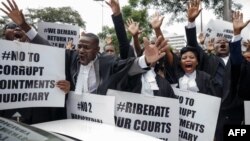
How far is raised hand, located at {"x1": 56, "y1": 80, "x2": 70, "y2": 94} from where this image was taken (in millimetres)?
4047

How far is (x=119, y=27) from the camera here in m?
4.43

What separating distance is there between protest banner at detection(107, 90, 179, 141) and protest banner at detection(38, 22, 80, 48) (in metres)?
2.77

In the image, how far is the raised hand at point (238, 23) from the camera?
416 centimetres

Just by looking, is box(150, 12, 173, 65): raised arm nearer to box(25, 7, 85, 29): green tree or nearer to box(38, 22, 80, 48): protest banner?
box(38, 22, 80, 48): protest banner

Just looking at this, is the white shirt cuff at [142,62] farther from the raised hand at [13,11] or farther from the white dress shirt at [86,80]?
the raised hand at [13,11]

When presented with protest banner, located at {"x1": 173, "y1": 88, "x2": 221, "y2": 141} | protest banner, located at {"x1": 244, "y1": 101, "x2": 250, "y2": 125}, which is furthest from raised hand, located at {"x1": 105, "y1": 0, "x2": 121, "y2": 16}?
protest banner, located at {"x1": 244, "y1": 101, "x2": 250, "y2": 125}

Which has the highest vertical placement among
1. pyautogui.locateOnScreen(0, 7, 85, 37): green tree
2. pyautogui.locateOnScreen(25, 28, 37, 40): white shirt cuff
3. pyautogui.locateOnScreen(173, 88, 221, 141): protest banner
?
pyautogui.locateOnScreen(0, 7, 85, 37): green tree

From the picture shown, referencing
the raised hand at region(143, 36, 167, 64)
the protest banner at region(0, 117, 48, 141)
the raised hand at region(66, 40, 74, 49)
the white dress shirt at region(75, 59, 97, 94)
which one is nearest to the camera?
the protest banner at region(0, 117, 48, 141)

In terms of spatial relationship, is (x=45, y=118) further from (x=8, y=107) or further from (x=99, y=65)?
(x=99, y=65)

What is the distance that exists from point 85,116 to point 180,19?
10.6 metres

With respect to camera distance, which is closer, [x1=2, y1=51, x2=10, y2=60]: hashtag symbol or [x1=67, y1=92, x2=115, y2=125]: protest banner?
[x1=2, y1=51, x2=10, y2=60]: hashtag symbol

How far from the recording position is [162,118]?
13.1 ft

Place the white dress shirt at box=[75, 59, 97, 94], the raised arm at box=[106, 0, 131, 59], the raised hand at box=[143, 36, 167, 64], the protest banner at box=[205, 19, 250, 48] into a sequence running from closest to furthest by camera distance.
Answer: the raised hand at box=[143, 36, 167, 64] < the white dress shirt at box=[75, 59, 97, 94] < the raised arm at box=[106, 0, 131, 59] < the protest banner at box=[205, 19, 250, 48]

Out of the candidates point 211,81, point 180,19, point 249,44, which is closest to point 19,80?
point 211,81
